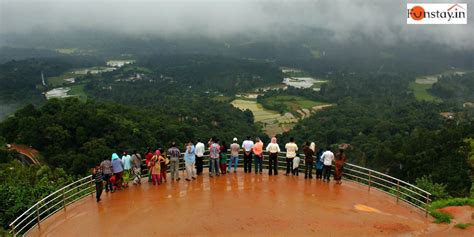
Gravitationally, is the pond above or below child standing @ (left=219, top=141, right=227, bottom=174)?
above

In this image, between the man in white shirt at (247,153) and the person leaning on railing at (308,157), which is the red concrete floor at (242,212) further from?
the man in white shirt at (247,153)

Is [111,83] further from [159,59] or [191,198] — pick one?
[191,198]

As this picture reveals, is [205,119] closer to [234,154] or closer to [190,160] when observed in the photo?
[234,154]

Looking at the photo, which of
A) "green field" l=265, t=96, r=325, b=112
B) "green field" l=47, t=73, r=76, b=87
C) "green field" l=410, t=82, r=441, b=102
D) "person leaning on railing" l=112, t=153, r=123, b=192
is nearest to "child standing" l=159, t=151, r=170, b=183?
"person leaning on railing" l=112, t=153, r=123, b=192

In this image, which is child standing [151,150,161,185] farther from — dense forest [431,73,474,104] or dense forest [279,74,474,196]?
dense forest [431,73,474,104]


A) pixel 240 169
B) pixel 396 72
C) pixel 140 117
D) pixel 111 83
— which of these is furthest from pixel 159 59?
pixel 240 169

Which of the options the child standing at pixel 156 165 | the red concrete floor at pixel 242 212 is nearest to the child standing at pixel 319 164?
the red concrete floor at pixel 242 212
